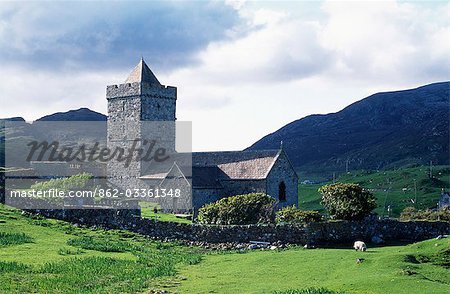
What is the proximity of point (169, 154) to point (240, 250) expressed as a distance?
3276 centimetres

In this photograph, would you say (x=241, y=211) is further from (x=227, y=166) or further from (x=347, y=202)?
(x=227, y=166)

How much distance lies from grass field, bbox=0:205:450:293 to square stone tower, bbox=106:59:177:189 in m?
32.8

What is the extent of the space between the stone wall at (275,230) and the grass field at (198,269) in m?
2.13

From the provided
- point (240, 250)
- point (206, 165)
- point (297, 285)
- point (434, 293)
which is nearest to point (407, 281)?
point (434, 293)

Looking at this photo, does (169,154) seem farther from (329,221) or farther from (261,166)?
(329,221)

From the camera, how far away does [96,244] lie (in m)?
31.0

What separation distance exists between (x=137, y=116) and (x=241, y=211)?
28966 millimetres

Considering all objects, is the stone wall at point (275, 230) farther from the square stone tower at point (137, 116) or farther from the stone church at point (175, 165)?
the square stone tower at point (137, 116)

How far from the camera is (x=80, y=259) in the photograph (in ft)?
82.9

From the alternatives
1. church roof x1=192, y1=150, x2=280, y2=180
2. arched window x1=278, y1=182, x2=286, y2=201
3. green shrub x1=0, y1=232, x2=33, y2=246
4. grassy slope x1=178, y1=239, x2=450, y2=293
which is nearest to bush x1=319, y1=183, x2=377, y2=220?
grassy slope x1=178, y1=239, x2=450, y2=293

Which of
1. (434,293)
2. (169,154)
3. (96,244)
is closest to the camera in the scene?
(434,293)

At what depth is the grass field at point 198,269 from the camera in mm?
19719

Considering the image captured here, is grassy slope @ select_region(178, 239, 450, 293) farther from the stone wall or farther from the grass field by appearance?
the stone wall

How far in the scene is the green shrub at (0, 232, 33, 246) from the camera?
2894 cm
